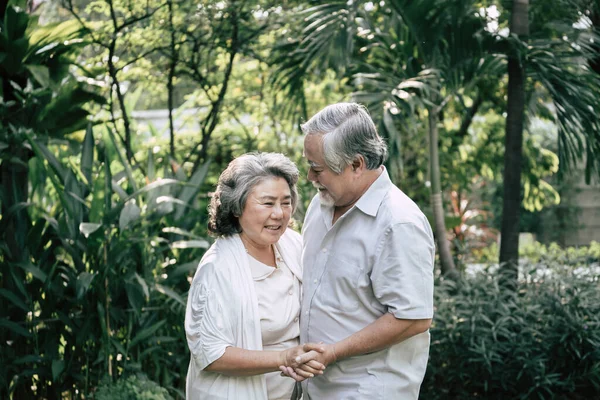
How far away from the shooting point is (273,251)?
2.73m

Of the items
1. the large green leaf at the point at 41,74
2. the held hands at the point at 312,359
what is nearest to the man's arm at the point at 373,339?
the held hands at the point at 312,359

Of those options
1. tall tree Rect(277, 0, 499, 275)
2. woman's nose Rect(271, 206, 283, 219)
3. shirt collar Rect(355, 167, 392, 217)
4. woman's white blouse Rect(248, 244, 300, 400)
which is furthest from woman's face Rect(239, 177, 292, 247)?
tall tree Rect(277, 0, 499, 275)

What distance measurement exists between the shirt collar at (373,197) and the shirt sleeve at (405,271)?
10 cm

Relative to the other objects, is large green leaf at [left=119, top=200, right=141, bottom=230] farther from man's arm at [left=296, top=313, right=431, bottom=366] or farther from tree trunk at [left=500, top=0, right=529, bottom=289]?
→ tree trunk at [left=500, top=0, right=529, bottom=289]

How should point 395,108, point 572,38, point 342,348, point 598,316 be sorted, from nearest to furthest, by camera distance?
point 342,348 → point 598,316 → point 395,108 → point 572,38

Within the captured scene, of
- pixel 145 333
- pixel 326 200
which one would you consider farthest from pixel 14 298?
pixel 326 200

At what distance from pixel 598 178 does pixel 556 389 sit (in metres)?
1.83

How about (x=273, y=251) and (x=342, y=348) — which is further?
(x=273, y=251)

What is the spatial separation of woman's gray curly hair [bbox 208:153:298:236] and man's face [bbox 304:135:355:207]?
201 mm

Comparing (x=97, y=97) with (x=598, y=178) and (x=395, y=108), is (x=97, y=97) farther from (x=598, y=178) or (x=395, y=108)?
(x=598, y=178)

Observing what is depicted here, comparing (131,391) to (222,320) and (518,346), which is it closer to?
(222,320)

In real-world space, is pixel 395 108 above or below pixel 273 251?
above

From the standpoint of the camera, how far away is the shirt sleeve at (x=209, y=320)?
7.95ft

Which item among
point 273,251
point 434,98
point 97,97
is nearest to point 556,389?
point 434,98
